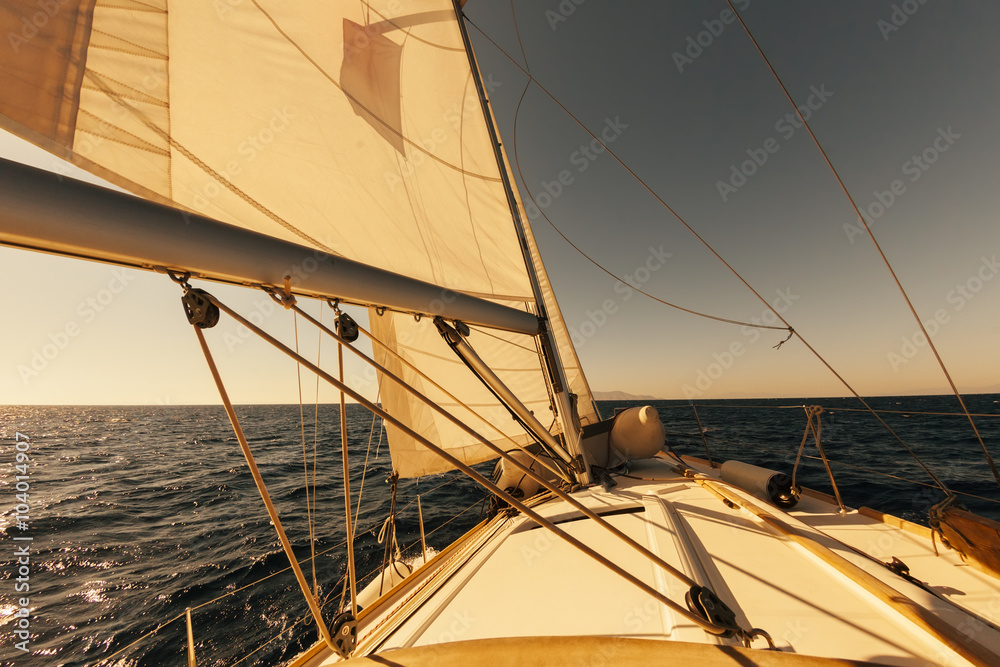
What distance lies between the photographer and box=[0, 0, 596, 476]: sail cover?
5.05 ft

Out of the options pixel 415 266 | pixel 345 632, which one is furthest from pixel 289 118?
pixel 345 632

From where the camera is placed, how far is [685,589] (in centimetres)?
171

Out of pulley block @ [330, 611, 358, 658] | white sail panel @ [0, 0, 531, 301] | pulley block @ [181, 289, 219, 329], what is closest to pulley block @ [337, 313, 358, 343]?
pulley block @ [181, 289, 219, 329]

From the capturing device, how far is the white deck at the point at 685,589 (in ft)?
4.85

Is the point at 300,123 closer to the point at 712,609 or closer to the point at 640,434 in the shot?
the point at 712,609

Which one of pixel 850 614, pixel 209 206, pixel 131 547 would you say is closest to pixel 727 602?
pixel 850 614

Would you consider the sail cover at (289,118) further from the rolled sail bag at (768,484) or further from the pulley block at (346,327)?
the rolled sail bag at (768,484)

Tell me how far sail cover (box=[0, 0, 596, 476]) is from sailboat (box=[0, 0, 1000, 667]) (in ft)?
0.04

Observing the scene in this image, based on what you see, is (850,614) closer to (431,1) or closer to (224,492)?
(431,1)

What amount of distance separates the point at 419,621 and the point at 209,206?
9.05 ft

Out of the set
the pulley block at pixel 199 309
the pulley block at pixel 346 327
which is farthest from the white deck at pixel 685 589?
the pulley block at pixel 199 309

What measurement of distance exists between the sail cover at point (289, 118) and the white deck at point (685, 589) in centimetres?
177

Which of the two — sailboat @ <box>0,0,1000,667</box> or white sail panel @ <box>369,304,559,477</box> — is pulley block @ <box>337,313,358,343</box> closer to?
sailboat @ <box>0,0,1000,667</box>

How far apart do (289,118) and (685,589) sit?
12.7 ft
